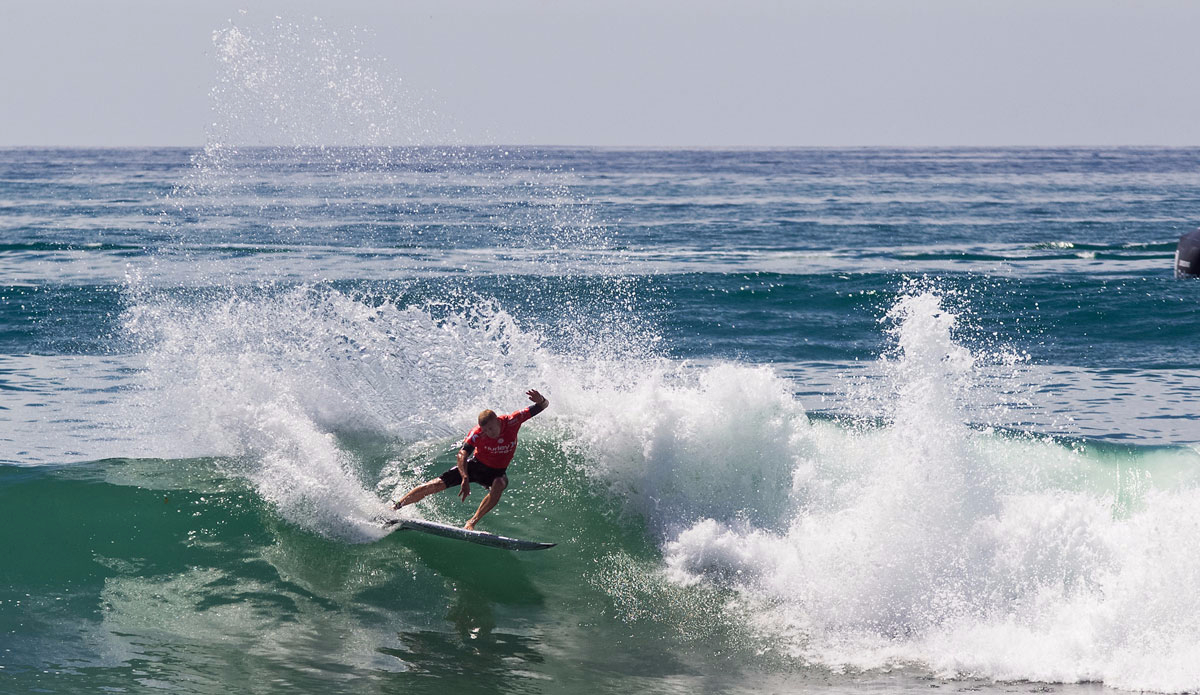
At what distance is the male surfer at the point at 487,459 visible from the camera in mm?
11227

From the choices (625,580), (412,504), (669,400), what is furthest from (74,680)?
(669,400)

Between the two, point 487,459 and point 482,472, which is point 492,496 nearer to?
point 482,472

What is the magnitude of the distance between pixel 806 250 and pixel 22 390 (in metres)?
22.7

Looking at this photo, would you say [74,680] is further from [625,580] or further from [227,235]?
[227,235]

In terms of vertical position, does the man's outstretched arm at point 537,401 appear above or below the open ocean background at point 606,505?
above

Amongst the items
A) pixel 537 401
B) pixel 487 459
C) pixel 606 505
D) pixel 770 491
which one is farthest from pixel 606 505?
pixel 537 401

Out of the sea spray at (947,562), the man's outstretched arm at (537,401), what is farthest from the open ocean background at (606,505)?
the man's outstretched arm at (537,401)

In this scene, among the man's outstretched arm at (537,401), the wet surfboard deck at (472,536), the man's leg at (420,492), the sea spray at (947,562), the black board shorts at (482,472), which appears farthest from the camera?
the man's leg at (420,492)

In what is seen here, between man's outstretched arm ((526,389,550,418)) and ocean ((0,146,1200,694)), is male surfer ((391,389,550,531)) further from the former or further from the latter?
ocean ((0,146,1200,694))

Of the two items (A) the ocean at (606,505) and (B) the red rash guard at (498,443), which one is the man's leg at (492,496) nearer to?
(B) the red rash guard at (498,443)

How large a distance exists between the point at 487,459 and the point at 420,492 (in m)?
0.81

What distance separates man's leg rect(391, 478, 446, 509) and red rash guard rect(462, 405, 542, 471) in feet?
1.67

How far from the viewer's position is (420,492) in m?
11.6

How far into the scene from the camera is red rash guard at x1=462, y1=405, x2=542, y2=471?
11297 mm
